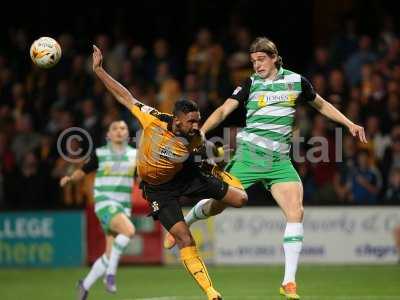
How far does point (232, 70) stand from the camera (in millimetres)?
17141

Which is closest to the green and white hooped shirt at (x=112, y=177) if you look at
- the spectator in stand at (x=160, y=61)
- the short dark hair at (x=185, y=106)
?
the short dark hair at (x=185, y=106)

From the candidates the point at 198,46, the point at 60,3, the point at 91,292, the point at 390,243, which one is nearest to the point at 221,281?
the point at 91,292

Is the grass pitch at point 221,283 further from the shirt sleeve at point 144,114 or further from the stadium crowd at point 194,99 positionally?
the shirt sleeve at point 144,114

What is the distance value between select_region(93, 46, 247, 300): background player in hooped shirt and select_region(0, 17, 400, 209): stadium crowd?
4.96 metres

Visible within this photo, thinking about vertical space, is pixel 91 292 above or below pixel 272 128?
below

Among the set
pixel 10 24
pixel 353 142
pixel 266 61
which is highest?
pixel 10 24

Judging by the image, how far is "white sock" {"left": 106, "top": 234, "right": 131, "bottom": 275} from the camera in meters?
11.8

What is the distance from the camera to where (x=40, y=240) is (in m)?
16.2

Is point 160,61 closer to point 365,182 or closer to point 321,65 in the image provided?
point 321,65

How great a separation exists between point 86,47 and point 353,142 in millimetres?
5990

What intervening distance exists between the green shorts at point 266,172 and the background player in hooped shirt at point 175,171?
0.89 feet

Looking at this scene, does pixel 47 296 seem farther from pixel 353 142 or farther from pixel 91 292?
pixel 353 142

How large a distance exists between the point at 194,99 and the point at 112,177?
4.60 m

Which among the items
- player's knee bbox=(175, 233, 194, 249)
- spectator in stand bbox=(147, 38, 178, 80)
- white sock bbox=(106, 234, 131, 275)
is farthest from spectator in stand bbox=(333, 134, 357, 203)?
player's knee bbox=(175, 233, 194, 249)
